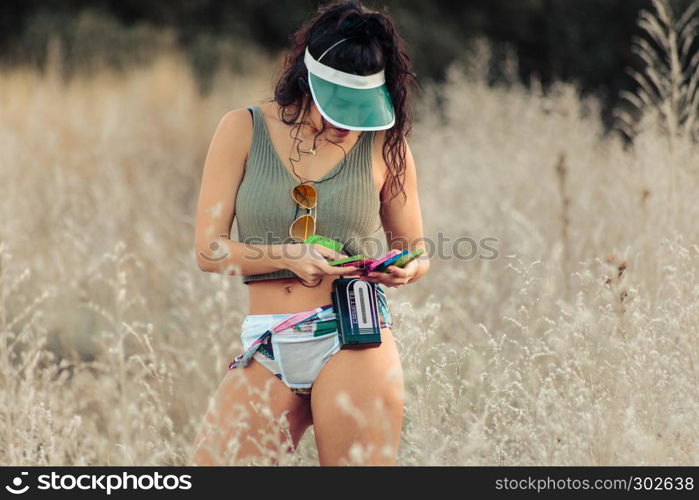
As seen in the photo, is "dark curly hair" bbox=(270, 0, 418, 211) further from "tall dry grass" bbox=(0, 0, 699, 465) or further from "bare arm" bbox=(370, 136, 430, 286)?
"tall dry grass" bbox=(0, 0, 699, 465)

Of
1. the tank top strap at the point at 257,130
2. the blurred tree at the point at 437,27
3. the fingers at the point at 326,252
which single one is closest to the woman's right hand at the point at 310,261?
the fingers at the point at 326,252

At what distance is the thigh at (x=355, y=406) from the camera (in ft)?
7.47

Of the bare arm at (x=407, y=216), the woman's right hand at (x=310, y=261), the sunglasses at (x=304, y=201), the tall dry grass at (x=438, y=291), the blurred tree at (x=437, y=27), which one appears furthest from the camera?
the blurred tree at (x=437, y=27)

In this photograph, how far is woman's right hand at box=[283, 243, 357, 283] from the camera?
225 centimetres

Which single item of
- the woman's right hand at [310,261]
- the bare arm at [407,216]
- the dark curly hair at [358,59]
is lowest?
the woman's right hand at [310,261]

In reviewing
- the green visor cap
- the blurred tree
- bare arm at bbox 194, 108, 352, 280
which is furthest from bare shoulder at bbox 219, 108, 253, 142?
the blurred tree

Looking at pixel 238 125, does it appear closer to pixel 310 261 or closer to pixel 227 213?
pixel 227 213

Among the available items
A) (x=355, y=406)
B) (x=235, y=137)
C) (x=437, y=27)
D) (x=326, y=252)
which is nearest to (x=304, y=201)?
(x=326, y=252)

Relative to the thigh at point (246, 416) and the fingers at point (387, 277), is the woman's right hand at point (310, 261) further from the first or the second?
the thigh at point (246, 416)

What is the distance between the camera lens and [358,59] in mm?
2385

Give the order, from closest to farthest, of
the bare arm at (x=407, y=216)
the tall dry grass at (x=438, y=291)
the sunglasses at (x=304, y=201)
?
the sunglasses at (x=304, y=201)
the bare arm at (x=407, y=216)
the tall dry grass at (x=438, y=291)

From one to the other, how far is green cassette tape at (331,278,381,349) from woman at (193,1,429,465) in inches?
1.0
